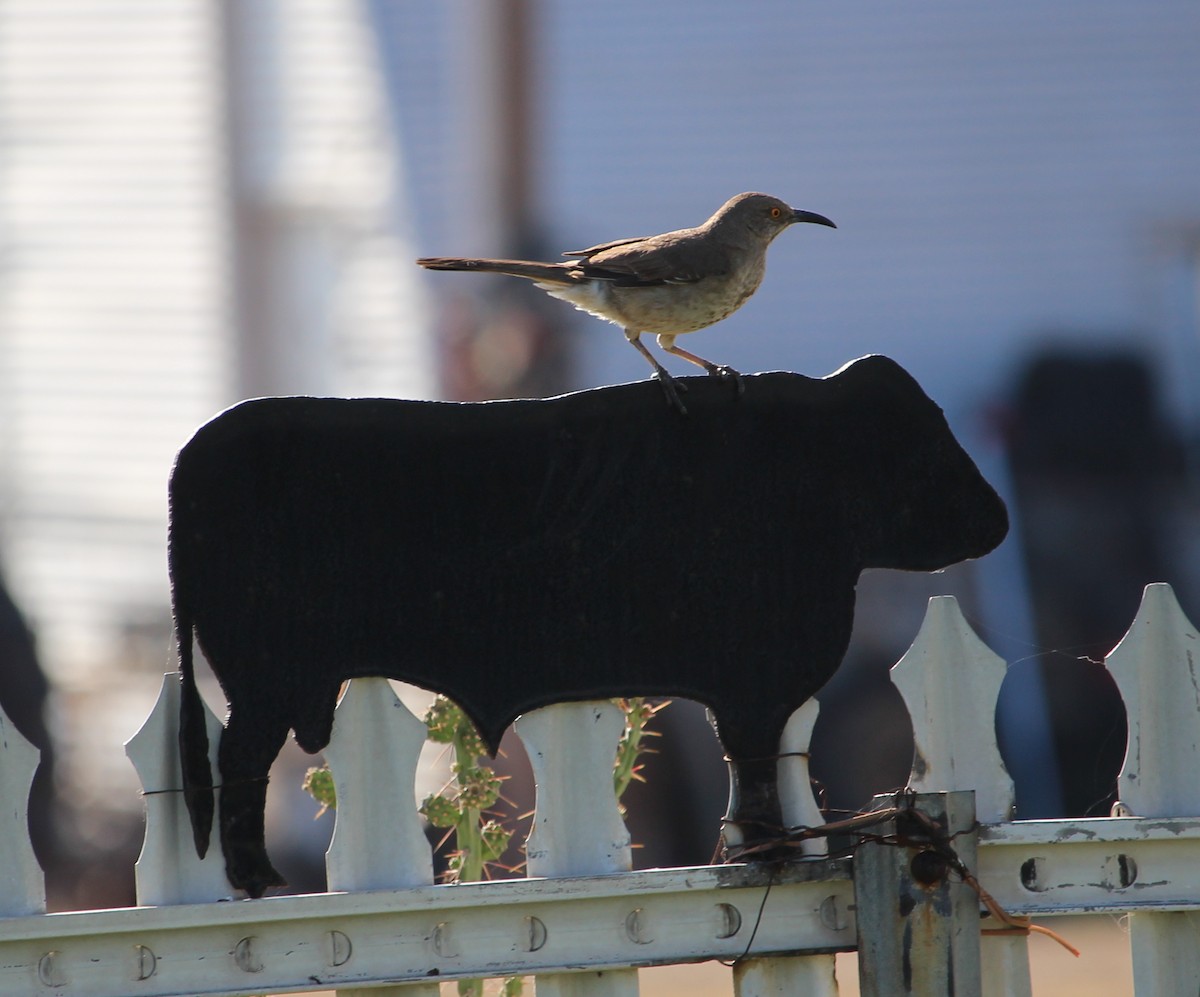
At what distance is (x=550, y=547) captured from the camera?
7.65 ft

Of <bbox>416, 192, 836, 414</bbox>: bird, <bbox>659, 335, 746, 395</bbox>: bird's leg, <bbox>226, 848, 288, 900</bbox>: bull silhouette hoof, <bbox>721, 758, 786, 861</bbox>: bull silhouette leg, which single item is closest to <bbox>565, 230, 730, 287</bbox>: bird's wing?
<bbox>416, 192, 836, 414</bbox>: bird

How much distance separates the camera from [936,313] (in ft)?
34.3

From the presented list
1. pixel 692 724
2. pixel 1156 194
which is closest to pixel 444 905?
pixel 692 724

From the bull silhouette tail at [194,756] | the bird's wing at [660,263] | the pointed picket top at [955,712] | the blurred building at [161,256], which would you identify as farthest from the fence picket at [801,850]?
the blurred building at [161,256]

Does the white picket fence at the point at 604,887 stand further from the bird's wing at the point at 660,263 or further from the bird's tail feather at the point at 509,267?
the bird's wing at the point at 660,263

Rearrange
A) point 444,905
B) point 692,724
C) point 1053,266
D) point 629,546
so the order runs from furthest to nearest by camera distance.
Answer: point 1053,266 → point 692,724 → point 629,546 → point 444,905

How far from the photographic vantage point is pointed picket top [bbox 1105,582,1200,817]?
90.8 inches

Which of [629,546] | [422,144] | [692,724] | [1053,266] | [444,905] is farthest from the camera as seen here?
[422,144]

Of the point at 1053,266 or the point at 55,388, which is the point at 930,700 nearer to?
the point at 1053,266

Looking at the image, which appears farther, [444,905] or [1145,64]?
[1145,64]

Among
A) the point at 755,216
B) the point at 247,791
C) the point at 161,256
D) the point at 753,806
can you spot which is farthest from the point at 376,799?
the point at 161,256

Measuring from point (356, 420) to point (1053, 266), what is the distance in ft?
29.3

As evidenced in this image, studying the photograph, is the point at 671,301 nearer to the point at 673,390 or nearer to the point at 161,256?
the point at 673,390

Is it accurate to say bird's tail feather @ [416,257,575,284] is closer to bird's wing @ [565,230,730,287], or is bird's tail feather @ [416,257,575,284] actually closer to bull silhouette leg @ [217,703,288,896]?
bird's wing @ [565,230,730,287]
